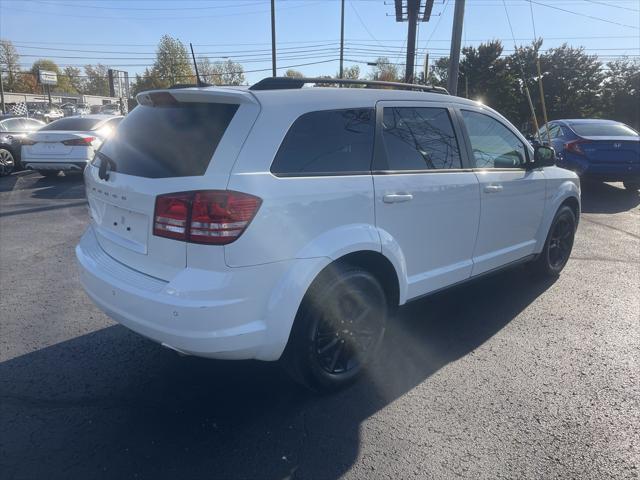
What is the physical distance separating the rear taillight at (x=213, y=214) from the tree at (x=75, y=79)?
135 metres

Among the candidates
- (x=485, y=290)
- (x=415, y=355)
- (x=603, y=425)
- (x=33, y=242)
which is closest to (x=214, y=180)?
(x=415, y=355)

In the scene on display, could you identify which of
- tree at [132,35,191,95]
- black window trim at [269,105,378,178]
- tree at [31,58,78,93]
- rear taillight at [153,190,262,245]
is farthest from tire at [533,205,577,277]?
tree at [31,58,78,93]

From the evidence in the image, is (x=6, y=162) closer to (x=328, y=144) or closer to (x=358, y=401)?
(x=328, y=144)

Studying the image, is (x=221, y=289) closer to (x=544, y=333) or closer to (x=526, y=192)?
(x=544, y=333)

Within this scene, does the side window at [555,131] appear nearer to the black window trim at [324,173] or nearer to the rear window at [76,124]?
the black window trim at [324,173]

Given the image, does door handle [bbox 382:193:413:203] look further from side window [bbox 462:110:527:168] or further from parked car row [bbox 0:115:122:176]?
parked car row [bbox 0:115:122:176]

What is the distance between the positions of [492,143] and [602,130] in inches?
312

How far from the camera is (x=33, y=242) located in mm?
6480

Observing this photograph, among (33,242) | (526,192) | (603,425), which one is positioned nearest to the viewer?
(603,425)

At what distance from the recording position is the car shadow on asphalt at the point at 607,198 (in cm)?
938

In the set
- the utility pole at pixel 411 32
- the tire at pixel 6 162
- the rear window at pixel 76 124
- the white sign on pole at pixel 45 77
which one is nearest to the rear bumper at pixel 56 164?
the rear window at pixel 76 124

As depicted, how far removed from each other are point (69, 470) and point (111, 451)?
20 cm

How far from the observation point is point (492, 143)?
13.9 ft

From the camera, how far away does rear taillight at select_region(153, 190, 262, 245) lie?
2.40 meters
